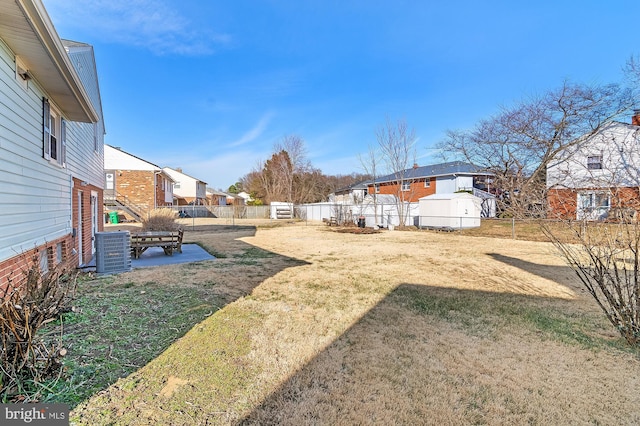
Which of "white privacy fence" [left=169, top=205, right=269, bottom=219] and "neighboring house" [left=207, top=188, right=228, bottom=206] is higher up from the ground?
"neighboring house" [left=207, top=188, right=228, bottom=206]

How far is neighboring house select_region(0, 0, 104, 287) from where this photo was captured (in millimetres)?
3562

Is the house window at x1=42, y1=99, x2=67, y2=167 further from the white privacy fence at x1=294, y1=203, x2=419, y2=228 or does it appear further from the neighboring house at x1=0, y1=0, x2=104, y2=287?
the white privacy fence at x1=294, y1=203, x2=419, y2=228

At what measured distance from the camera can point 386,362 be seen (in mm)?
3260

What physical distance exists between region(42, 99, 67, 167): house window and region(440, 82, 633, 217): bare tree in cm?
2015

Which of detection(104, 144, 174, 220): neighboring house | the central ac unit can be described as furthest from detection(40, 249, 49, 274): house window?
detection(104, 144, 174, 220): neighboring house

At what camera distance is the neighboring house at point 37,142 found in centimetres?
356

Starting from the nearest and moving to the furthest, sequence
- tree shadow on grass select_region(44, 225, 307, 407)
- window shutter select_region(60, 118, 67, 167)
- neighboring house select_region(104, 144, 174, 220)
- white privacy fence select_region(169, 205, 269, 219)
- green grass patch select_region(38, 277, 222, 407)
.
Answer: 1. green grass patch select_region(38, 277, 222, 407)
2. tree shadow on grass select_region(44, 225, 307, 407)
3. window shutter select_region(60, 118, 67, 167)
4. neighboring house select_region(104, 144, 174, 220)
5. white privacy fence select_region(169, 205, 269, 219)

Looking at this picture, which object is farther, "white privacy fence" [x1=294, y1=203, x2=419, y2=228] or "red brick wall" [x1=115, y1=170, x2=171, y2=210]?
"red brick wall" [x1=115, y1=170, x2=171, y2=210]

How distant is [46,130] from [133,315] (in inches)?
152

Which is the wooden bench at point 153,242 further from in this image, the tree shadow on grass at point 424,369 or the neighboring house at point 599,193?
the neighboring house at point 599,193

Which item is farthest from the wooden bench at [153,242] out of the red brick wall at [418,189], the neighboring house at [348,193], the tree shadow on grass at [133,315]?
the neighboring house at [348,193]

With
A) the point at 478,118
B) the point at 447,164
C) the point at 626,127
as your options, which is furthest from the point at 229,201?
the point at 626,127

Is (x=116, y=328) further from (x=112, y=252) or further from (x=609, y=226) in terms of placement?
(x=609, y=226)

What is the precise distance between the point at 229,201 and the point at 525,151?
59.0m
